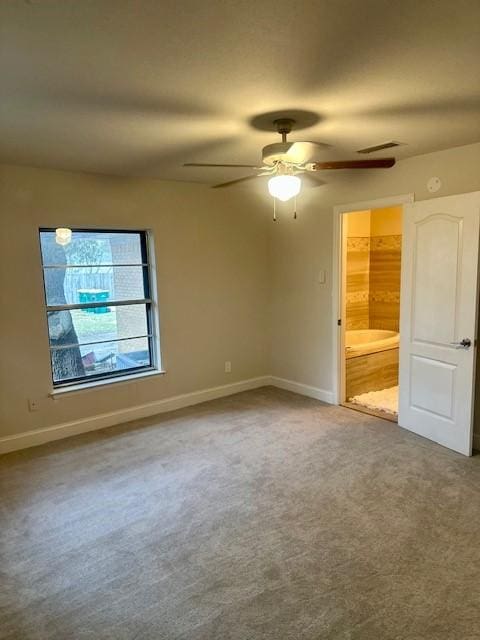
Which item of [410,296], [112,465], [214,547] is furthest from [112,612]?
[410,296]

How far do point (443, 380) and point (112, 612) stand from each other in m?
2.85

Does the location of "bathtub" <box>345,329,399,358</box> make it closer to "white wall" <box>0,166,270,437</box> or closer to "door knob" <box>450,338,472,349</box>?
"white wall" <box>0,166,270,437</box>

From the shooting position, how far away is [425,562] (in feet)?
7.28

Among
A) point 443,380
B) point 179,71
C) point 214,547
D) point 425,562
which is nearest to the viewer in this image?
point 179,71

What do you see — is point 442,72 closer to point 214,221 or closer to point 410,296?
point 410,296

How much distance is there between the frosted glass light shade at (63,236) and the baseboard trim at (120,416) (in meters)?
1.66

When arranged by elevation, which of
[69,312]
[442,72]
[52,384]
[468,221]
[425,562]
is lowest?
[425,562]

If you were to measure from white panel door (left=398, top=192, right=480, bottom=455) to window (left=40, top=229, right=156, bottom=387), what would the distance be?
99.6 inches

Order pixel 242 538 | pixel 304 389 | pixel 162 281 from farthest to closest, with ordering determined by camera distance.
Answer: pixel 304 389, pixel 162 281, pixel 242 538

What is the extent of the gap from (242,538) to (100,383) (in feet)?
7.46

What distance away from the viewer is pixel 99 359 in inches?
168

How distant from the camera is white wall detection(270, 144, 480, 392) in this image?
12.0 feet

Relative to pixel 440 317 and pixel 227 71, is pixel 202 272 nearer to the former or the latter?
pixel 440 317

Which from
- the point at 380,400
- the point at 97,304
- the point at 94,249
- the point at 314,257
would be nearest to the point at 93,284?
the point at 97,304
